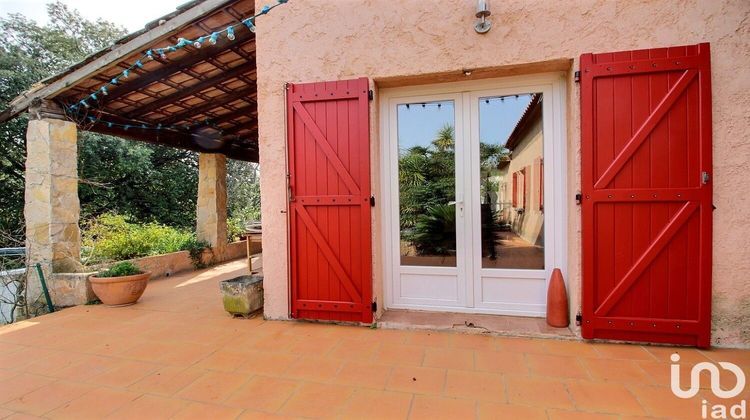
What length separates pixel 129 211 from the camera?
11344 millimetres

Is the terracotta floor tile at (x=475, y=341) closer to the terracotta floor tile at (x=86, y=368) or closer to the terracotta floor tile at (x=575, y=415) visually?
the terracotta floor tile at (x=575, y=415)

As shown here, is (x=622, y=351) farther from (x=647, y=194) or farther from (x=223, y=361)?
(x=223, y=361)

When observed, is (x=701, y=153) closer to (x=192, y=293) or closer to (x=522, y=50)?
(x=522, y=50)

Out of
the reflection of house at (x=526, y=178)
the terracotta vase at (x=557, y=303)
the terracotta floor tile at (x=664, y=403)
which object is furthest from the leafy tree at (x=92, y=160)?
the terracotta floor tile at (x=664, y=403)

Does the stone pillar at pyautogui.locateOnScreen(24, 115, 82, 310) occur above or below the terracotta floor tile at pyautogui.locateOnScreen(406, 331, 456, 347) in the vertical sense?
above

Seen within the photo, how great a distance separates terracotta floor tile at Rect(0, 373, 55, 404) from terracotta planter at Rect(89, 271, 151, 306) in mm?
1685

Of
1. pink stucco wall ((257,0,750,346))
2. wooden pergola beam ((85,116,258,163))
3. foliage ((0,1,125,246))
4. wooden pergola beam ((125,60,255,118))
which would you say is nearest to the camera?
pink stucco wall ((257,0,750,346))

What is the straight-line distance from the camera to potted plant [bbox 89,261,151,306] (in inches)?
159

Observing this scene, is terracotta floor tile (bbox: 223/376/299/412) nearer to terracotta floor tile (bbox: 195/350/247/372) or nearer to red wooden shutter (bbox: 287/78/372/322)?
terracotta floor tile (bbox: 195/350/247/372)

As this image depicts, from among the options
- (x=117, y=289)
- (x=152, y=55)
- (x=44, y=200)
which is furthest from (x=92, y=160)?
(x=152, y=55)

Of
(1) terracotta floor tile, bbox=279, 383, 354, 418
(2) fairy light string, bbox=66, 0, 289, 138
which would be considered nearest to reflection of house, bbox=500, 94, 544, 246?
(1) terracotta floor tile, bbox=279, 383, 354, 418

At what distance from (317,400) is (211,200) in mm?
5863

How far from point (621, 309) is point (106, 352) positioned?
412 centimetres

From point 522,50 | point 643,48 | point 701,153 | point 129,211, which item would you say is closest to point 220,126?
point 522,50
